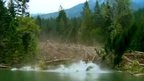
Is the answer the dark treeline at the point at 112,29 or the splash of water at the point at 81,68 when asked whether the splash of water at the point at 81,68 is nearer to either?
the splash of water at the point at 81,68

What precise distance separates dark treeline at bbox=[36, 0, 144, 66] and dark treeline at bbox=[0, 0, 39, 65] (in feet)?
25.6

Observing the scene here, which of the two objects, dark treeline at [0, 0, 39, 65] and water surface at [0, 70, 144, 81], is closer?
water surface at [0, 70, 144, 81]

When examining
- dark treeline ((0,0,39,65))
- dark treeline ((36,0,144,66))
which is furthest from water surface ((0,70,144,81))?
dark treeline ((0,0,39,65))

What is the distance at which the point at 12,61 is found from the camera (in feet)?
145

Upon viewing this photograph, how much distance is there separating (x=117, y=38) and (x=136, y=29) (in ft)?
9.63

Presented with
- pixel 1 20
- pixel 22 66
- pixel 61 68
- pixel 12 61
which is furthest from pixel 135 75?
pixel 1 20

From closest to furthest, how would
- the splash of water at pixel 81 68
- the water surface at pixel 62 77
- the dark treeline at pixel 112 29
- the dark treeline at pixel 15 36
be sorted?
1. the water surface at pixel 62 77
2. the dark treeline at pixel 112 29
3. the splash of water at pixel 81 68
4. the dark treeline at pixel 15 36

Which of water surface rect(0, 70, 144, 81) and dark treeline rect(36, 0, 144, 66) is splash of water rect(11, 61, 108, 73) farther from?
water surface rect(0, 70, 144, 81)

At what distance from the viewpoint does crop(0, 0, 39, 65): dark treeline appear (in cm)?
4523

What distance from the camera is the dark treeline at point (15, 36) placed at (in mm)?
45231

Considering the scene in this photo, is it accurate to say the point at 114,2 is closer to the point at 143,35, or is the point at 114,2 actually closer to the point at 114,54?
the point at 143,35

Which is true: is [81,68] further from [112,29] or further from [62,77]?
[112,29]

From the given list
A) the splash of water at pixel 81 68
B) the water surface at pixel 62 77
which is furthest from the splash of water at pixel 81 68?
the water surface at pixel 62 77

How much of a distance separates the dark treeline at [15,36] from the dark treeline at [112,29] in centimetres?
780
